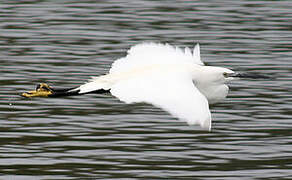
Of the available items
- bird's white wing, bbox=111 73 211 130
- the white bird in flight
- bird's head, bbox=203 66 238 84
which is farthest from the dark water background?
bird's white wing, bbox=111 73 211 130

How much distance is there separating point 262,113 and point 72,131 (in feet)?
8.00

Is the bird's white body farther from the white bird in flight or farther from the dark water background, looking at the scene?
the dark water background

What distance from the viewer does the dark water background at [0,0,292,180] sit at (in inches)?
403

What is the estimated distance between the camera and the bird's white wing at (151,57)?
10.1 meters

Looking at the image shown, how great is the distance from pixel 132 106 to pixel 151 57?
242 centimetres

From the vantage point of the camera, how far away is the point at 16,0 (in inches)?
803

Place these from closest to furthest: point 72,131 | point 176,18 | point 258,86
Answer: point 72,131
point 258,86
point 176,18

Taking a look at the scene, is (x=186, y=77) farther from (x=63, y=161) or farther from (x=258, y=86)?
(x=258, y=86)

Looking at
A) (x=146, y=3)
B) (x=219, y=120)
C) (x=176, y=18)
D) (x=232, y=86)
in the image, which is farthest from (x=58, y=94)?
(x=146, y=3)

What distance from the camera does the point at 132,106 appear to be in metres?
12.7

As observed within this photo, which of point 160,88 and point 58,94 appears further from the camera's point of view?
point 58,94

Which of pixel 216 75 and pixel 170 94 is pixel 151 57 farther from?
pixel 170 94

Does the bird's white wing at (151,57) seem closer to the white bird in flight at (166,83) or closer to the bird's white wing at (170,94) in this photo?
the white bird in flight at (166,83)

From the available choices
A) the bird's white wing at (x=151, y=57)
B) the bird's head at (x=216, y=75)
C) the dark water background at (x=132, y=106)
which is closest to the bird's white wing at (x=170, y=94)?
the bird's head at (x=216, y=75)
